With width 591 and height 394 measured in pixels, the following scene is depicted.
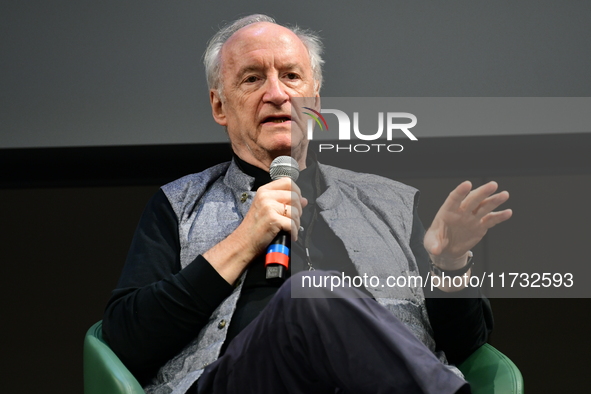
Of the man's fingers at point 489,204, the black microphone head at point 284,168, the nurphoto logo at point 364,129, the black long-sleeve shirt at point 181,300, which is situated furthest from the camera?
the nurphoto logo at point 364,129

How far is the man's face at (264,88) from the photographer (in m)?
1.97

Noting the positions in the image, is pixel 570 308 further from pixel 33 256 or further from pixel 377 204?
pixel 33 256

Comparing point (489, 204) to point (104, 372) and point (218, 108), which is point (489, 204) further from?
point (218, 108)

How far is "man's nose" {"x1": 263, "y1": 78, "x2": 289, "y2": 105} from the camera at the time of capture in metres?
1.96

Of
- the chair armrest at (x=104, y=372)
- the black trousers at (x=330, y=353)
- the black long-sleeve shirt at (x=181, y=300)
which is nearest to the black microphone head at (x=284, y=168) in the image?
the black long-sleeve shirt at (x=181, y=300)

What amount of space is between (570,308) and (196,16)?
5.97 ft

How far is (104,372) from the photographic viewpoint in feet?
5.21

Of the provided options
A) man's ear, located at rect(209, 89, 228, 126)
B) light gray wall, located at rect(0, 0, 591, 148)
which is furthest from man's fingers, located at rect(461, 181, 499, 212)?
light gray wall, located at rect(0, 0, 591, 148)

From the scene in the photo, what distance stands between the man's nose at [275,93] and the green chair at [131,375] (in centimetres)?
77

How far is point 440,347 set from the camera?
1.82m

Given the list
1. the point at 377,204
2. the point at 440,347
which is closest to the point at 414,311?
the point at 440,347

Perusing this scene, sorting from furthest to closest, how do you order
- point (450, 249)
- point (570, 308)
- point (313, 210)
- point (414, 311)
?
point (570, 308)
point (313, 210)
point (414, 311)
point (450, 249)

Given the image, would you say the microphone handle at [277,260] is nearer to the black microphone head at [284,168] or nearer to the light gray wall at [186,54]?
the black microphone head at [284,168]

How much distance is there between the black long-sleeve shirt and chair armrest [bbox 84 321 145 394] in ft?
0.15
